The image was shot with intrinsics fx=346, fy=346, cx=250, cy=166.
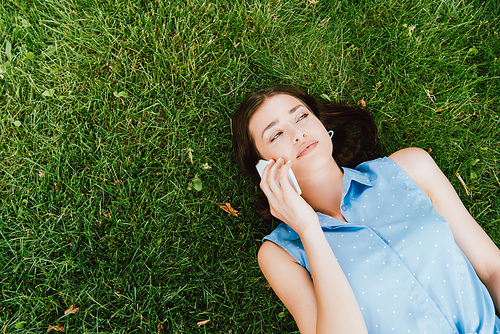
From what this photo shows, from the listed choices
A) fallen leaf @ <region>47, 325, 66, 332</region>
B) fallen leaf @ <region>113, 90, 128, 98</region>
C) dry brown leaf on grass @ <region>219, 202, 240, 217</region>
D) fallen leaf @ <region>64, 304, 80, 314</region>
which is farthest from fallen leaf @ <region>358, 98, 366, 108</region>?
fallen leaf @ <region>47, 325, 66, 332</region>

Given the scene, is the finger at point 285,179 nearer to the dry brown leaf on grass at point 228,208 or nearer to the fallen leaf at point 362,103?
the dry brown leaf on grass at point 228,208

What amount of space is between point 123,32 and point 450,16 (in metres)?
3.81

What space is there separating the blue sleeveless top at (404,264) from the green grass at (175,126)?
120 cm

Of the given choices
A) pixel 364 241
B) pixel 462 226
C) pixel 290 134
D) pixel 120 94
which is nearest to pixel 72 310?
pixel 120 94

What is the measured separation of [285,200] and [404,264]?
1.01m

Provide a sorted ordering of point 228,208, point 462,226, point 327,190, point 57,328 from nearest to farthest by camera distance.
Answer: point 462,226 → point 327,190 → point 57,328 → point 228,208

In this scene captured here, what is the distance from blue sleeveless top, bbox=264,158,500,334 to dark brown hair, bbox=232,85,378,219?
88 centimetres

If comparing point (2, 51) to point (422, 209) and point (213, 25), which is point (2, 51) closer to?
point (213, 25)

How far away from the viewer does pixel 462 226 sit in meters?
2.94

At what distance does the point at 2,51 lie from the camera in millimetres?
3873

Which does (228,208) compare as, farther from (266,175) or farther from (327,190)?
(327,190)

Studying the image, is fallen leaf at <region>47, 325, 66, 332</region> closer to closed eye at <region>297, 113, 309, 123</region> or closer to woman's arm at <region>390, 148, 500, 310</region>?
closed eye at <region>297, 113, 309, 123</region>

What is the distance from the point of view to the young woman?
8.20 feet

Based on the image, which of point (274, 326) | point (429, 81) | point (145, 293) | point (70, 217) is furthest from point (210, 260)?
point (429, 81)
